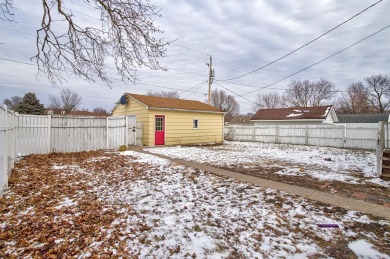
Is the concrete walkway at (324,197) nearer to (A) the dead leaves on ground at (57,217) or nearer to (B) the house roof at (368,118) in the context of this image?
(A) the dead leaves on ground at (57,217)

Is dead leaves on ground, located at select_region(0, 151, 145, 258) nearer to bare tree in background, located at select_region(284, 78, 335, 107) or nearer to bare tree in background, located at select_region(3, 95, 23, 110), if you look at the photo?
bare tree in background, located at select_region(3, 95, 23, 110)

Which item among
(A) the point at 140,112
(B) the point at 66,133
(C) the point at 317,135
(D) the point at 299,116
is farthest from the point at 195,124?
(D) the point at 299,116

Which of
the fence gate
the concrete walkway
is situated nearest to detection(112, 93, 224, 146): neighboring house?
the fence gate

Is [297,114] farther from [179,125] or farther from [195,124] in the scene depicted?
[179,125]

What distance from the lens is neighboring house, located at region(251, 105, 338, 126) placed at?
21.7 meters

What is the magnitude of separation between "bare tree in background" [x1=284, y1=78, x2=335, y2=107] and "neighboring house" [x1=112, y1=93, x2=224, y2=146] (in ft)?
108

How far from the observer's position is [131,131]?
1346 cm

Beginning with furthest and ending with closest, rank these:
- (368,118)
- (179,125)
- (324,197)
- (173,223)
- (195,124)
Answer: (368,118) → (195,124) → (179,125) → (324,197) → (173,223)

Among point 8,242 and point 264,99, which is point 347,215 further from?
point 264,99

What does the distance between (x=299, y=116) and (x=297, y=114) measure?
745 millimetres

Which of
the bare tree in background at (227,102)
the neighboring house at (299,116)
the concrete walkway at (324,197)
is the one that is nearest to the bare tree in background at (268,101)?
the bare tree in background at (227,102)

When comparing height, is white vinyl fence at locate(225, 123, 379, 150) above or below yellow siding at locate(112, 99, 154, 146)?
below

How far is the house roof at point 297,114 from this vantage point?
71.7 feet

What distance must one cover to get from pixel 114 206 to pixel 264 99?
5491 centimetres
